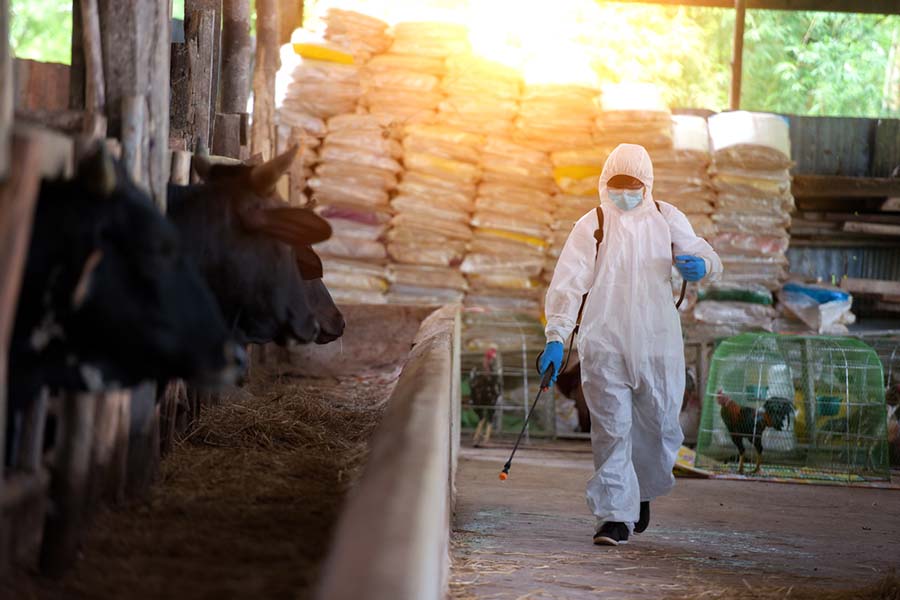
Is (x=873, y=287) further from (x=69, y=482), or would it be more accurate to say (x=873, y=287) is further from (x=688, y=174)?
(x=69, y=482)

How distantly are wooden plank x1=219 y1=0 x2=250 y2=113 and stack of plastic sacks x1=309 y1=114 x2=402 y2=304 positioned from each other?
6.86 feet

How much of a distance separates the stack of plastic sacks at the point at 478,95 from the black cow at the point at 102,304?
7211 mm

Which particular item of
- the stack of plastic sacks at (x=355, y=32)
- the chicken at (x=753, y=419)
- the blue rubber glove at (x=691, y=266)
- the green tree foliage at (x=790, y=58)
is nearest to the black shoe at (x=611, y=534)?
the blue rubber glove at (x=691, y=266)

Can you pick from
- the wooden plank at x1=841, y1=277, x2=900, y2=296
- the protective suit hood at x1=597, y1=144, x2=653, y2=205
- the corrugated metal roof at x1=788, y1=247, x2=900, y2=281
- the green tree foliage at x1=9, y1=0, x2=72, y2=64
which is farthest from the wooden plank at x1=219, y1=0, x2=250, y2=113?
the green tree foliage at x1=9, y1=0, x2=72, y2=64

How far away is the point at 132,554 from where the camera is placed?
2.89 metres

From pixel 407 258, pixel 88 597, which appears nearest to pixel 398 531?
pixel 88 597

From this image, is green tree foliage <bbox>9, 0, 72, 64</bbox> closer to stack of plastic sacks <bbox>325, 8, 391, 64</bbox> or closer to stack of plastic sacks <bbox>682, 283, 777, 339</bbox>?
stack of plastic sacks <bbox>325, 8, 391, 64</bbox>

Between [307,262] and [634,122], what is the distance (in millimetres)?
5360

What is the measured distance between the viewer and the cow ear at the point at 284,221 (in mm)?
4012

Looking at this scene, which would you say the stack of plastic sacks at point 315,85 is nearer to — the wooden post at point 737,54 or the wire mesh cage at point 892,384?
the wooden post at point 737,54

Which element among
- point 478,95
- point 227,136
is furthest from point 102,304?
point 478,95

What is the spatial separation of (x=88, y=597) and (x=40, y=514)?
39 centimetres

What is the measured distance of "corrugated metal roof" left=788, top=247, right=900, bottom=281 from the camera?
1159 centimetres

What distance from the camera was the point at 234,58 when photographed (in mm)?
7781
